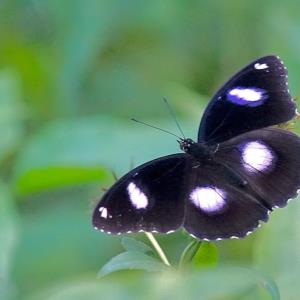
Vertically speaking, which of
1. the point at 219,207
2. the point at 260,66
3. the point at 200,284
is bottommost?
the point at 200,284

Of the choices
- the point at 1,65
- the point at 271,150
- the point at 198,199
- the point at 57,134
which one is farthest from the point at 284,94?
the point at 1,65

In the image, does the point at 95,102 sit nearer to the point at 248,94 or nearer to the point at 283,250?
the point at 248,94

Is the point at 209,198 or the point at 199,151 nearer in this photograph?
the point at 209,198

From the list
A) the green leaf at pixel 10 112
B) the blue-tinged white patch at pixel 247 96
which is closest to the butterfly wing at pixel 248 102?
the blue-tinged white patch at pixel 247 96

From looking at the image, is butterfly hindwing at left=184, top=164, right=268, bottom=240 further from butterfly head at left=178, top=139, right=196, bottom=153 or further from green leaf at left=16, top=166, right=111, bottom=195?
green leaf at left=16, top=166, right=111, bottom=195

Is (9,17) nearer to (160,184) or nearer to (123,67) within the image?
(123,67)

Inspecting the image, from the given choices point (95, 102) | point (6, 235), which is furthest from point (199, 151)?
point (95, 102)

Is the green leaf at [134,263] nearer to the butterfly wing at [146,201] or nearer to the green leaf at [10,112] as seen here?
the butterfly wing at [146,201]
